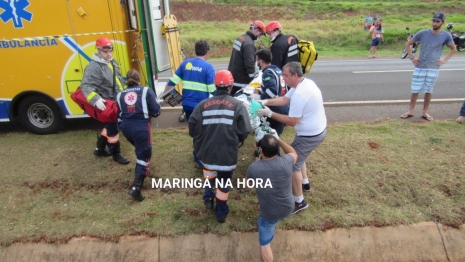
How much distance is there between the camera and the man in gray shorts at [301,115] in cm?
383

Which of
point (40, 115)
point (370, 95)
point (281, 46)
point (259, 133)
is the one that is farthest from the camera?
point (370, 95)

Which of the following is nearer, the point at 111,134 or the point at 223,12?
the point at 111,134

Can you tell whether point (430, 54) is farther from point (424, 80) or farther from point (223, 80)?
point (223, 80)

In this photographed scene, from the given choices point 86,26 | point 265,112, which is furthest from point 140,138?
point 86,26

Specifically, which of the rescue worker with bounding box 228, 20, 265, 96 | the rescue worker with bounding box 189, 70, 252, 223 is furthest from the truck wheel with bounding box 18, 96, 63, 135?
the rescue worker with bounding box 189, 70, 252, 223

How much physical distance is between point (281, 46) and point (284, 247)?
3237 mm

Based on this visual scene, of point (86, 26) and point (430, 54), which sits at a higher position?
point (86, 26)

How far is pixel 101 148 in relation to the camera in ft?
18.1

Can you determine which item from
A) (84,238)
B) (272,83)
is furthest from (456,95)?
(84,238)

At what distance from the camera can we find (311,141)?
13.2 ft

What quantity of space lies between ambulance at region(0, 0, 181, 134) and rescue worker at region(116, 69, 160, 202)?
2.01 meters

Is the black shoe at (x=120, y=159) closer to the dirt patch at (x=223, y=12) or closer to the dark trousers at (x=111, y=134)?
the dark trousers at (x=111, y=134)

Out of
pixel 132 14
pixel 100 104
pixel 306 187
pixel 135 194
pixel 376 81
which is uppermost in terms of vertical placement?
pixel 132 14

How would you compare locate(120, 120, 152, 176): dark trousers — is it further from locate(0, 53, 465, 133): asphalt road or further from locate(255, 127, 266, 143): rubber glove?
locate(0, 53, 465, 133): asphalt road
